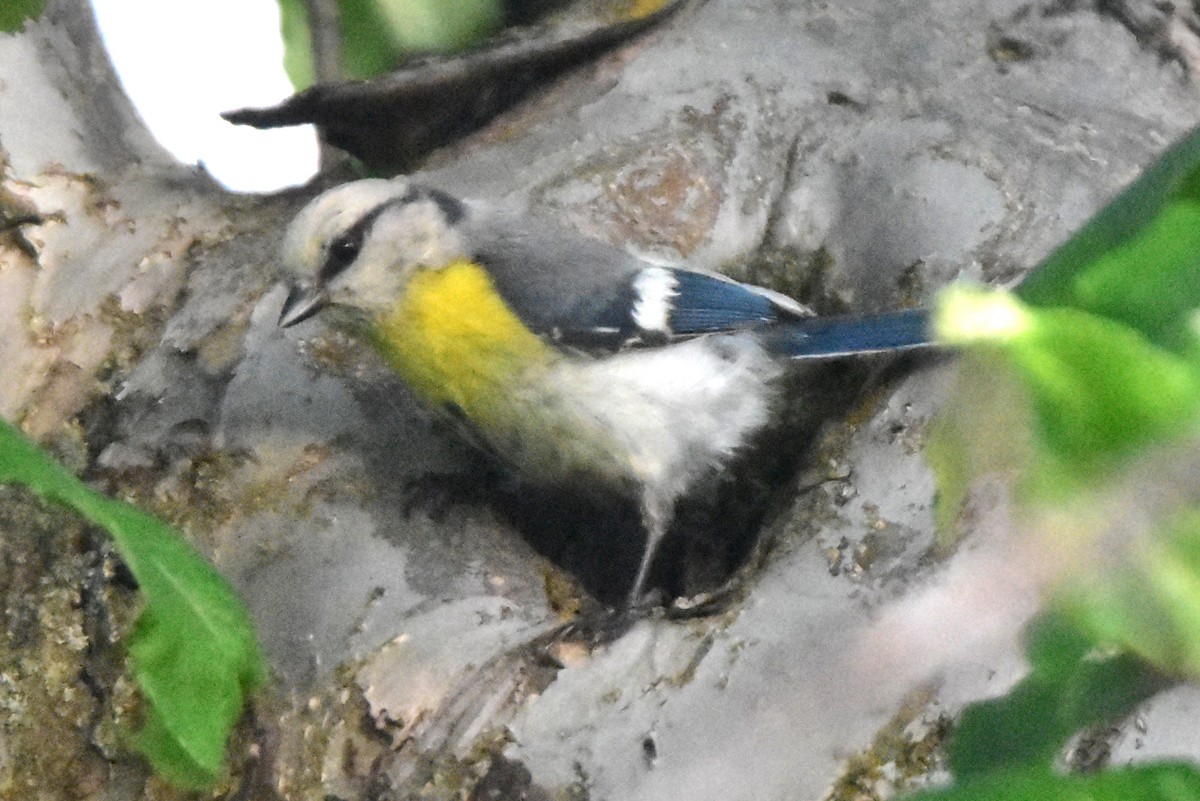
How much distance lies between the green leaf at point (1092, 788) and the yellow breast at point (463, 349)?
1.03 metres

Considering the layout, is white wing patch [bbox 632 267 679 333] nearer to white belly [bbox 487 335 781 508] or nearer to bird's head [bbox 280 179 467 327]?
white belly [bbox 487 335 781 508]

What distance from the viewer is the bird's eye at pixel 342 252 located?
4.55 feet

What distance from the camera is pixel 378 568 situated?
1165mm

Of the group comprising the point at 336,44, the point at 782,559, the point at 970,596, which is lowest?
the point at 782,559

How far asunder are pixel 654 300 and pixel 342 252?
0.36 m

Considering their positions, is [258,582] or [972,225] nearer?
[258,582]

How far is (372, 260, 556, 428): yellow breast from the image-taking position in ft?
4.47

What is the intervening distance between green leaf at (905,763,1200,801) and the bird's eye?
1.13 metres

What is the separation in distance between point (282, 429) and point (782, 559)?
1.83ft

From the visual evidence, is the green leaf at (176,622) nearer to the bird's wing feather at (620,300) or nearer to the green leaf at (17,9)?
the bird's wing feather at (620,300)

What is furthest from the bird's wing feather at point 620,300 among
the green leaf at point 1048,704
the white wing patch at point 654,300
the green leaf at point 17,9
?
the green leaf at point 1048,704

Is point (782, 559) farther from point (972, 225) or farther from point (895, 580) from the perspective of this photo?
point (972, 225)

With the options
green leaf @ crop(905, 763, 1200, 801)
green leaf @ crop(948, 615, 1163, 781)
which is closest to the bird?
green leaf @ crop(948, 615, 1163, 781)

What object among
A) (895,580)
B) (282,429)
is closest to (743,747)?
(895,580)
